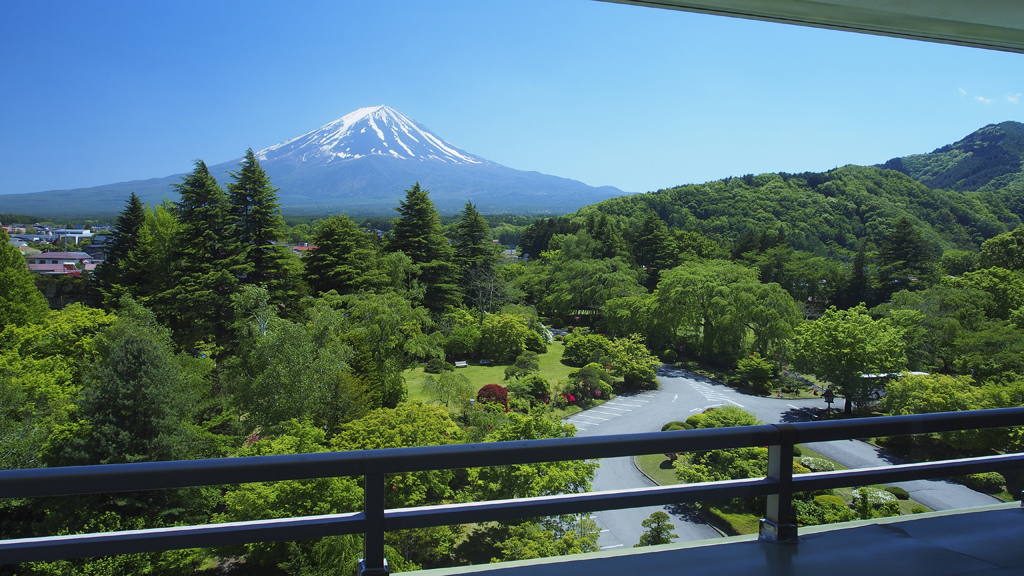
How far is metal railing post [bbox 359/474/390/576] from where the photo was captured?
4.20ft

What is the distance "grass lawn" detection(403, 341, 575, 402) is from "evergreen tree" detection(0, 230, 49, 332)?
40.2 feet

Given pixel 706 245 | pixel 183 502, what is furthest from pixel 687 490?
pixel 706 245

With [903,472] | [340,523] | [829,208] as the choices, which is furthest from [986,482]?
[829,208]

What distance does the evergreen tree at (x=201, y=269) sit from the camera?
64.0ft

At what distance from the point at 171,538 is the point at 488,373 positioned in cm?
2111

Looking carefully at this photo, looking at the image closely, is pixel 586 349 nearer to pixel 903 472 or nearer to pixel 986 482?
pixel 986 482

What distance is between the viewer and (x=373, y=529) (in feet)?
4.29

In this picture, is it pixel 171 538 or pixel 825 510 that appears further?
pixel 825 510

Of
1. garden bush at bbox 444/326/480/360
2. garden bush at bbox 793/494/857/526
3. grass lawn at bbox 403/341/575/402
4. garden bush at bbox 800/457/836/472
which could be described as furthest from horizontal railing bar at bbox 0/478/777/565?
garden bush at bbox 444/326/480/360

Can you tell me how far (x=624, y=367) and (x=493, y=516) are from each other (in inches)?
818

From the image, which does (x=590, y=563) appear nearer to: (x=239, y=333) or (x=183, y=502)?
(x=183, y=502)

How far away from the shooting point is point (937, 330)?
20297 mm

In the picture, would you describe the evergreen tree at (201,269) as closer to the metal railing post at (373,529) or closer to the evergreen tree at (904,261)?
the metal railing post at (373,529)

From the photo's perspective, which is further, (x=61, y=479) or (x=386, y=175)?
(x=386, y=175)
